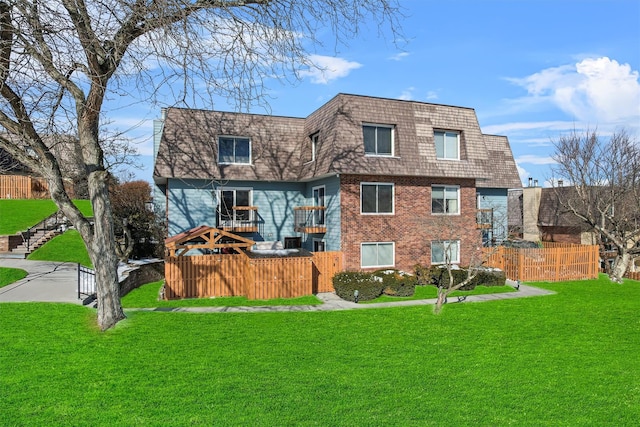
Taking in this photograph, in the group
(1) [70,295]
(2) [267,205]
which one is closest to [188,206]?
(2) [267,205]

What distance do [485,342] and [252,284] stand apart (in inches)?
352

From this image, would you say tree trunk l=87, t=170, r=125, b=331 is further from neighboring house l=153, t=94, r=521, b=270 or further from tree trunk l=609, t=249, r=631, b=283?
tree trunk l=609, t=249, r=631, b=283

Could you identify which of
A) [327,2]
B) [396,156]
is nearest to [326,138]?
[396,156]

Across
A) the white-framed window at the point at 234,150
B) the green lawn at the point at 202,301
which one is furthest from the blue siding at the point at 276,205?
the green lawn at the point at 202,301

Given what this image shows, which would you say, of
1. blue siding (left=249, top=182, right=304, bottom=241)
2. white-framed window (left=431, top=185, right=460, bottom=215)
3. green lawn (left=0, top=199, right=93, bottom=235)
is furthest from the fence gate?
white-framed window (left=431, top=185, right=460, bottom=215)

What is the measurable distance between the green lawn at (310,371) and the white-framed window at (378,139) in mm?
9373

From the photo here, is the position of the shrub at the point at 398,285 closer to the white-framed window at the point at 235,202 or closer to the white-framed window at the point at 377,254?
the white-framed window at the point at 377,254

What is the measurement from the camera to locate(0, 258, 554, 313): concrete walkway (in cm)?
1332

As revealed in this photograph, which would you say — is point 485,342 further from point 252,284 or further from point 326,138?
point 326,138

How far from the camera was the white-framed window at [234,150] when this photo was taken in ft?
67.6

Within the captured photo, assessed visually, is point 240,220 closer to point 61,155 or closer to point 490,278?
point 61,155

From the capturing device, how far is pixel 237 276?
16625mm

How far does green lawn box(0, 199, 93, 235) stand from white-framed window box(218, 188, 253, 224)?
14.9 m

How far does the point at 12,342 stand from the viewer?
8062mm
